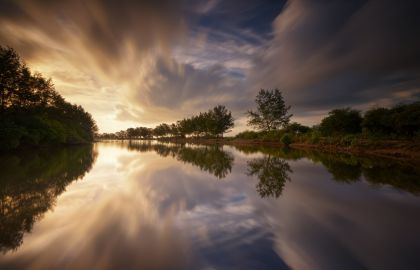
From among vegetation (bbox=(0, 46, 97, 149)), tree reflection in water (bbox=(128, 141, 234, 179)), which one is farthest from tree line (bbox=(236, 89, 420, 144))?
vegetation (bbox=(0, 46, 97, 149))

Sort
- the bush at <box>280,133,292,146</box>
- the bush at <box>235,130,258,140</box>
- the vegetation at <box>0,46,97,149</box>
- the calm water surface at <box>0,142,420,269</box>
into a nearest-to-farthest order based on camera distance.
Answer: the calm water surface at <box>0,142,420,269</box>, the vegetation at <box>0,46,97,149</box>, the bush at <box>280,133,292,146</box>, the bush at <box>235,130,258,140</box>

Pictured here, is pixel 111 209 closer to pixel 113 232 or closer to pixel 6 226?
pixel 113 232

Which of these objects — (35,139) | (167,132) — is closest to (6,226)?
(35,139)

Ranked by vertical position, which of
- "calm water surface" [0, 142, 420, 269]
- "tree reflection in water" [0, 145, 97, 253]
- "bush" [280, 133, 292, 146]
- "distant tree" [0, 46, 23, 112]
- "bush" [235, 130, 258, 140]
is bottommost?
"calm water surface" [0, 142, 420, 269]

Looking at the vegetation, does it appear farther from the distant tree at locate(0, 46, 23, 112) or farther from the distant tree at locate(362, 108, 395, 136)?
the distant tree at locate(362, 108, 395, 136)

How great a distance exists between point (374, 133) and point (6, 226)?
36.6 meters

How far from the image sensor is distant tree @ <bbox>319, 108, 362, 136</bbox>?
121 ft

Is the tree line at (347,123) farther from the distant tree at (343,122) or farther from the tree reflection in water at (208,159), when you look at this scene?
the tree reflection in water at (208,159)

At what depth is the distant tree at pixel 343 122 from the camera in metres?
36.9

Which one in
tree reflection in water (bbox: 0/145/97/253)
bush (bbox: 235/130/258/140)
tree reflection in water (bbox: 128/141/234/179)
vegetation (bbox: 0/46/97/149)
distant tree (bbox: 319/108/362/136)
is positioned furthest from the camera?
bush (bbox: 235/130/258/140)

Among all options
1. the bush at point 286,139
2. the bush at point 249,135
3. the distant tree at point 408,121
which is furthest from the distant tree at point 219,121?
the distant tree at point 408,121

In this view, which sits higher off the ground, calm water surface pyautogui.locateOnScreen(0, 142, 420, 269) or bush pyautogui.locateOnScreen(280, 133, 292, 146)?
bush pyautogui.locateOnScreen(280, 133, 292, 146)

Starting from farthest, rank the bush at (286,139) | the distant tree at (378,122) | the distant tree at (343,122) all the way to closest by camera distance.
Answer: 1. the bush at (286,139)
2. the distant tree at (343,122)
3. the distant tree at (378,122)

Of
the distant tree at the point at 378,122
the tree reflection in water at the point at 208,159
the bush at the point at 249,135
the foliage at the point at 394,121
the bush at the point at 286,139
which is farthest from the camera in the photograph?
the bush at the point at 249,135
